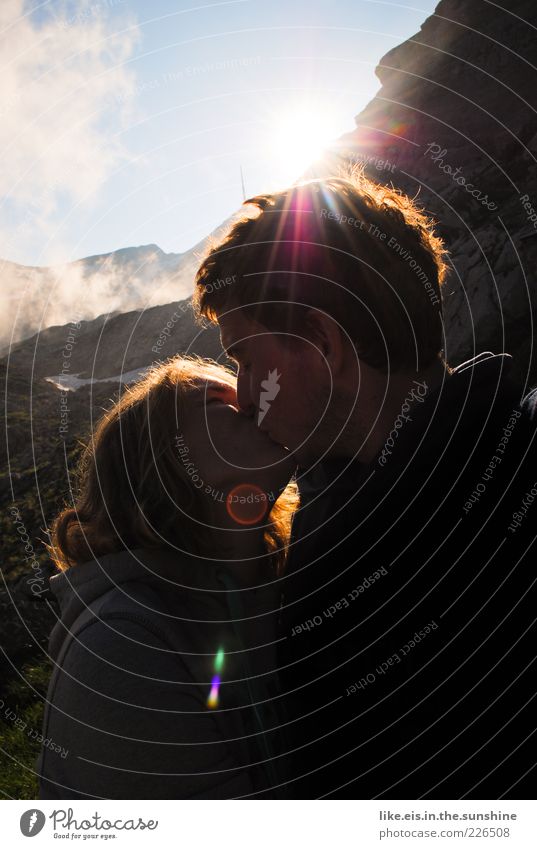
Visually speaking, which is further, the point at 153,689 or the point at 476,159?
the point at 476,159

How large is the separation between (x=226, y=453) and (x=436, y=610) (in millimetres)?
1189

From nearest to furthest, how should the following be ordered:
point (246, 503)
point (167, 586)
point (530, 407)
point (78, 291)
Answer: point (530, 407) → point (167, 586) → point (246, 503) → point (78, 291)

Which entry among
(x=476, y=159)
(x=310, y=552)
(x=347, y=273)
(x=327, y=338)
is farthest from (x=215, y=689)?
(x=476, y=159)

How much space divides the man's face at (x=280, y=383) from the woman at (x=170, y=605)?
100mm

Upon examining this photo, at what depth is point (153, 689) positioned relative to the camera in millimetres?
2221

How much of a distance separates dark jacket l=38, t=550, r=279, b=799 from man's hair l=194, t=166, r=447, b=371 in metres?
1.25

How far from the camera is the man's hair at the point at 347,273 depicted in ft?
8.63

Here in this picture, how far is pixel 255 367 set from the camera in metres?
2.79

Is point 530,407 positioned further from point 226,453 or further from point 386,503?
point 226,453

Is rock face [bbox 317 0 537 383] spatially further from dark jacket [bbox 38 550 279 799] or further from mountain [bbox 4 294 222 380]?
mountain [bbox 4 294 222 380]

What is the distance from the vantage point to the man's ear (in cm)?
266

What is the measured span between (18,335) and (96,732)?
46.8m

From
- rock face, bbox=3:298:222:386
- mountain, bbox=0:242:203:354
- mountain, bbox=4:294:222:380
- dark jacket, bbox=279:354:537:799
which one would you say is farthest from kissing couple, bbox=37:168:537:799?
mountain, bbox=0:242:203:354
